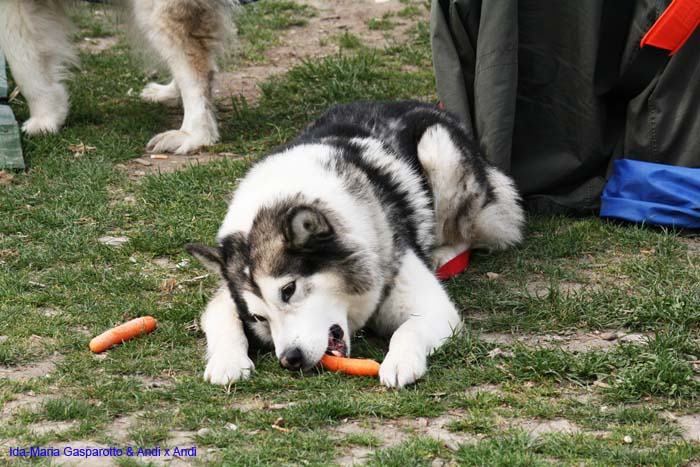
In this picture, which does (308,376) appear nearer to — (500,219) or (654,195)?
(500,219)

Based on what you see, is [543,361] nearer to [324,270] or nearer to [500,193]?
[324,270]

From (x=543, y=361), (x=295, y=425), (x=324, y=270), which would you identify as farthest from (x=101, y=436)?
(x=543, y=361)

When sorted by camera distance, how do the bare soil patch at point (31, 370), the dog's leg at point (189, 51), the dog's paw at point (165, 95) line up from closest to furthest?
the bare soil patch at point (31, 370)
the dog's leg at point (189, 51)
the dog's paw at point (165, 95)

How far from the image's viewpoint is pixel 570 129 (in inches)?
219

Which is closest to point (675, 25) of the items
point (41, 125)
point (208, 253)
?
point (208, 253)

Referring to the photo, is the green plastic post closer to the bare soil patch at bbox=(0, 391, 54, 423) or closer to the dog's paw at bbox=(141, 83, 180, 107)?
the dog's paw at bbox=(141, 83, 180, 107)

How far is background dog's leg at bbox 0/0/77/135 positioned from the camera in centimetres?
687

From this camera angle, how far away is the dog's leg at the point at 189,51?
22.1 ft

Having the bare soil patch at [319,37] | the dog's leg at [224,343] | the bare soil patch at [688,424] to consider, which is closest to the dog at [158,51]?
the bare soil patch at [319,37]

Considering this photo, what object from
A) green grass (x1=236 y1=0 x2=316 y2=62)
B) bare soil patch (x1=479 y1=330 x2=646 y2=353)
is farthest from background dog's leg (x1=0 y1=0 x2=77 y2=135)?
bare soil patch (x1=479 y1=330 x2=646 y2=353)

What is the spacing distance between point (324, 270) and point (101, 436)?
1.04 m

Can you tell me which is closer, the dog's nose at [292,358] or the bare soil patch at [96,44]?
the dog's nose at [292,358]

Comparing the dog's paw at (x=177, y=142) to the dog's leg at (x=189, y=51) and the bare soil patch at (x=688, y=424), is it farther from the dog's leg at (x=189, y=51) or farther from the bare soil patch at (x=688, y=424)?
the bare soil patch at (x=688, y=424)

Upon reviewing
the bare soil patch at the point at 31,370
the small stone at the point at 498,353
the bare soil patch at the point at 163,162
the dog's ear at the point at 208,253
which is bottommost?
the bare soil patch at the point at 163,162
